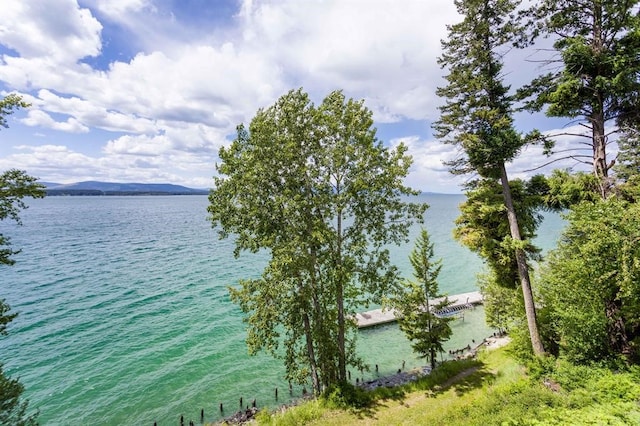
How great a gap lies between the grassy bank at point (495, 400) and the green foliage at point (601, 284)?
1427 millimetres

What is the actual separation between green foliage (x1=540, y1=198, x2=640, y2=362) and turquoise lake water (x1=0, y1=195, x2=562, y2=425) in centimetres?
1640

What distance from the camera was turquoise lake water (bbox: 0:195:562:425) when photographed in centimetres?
2222

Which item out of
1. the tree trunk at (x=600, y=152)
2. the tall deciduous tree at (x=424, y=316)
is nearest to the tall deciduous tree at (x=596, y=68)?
the tree trunk at (x=600, y=152)

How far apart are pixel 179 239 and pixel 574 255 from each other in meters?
78.3

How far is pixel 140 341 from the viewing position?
29484 mm

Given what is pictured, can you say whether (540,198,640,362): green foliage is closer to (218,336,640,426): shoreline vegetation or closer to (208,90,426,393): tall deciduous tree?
(218,336,640,426): shoreline vegetation

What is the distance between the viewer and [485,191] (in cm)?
1688

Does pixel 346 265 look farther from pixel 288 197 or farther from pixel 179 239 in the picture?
pixel 179 239

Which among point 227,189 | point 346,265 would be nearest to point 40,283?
point 227,189

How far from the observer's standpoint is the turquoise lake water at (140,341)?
72.9 feet

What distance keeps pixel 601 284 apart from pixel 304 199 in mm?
12893

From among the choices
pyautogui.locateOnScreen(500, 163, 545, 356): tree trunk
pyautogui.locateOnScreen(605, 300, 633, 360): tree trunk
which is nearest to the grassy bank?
pyautogui.locateOnScreen(500, 163, 545, 356): tree trunk

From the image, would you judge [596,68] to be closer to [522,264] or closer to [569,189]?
[569,189]

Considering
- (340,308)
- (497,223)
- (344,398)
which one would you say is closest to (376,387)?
(344,398)
